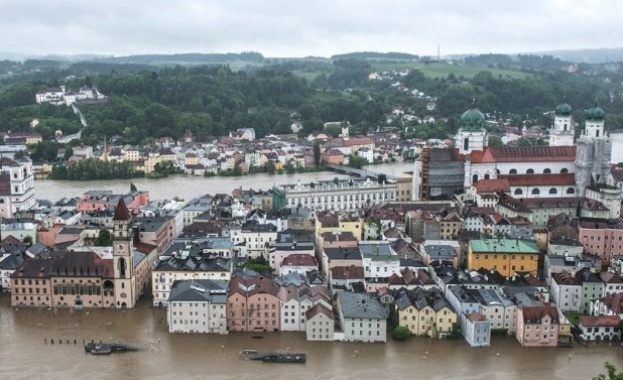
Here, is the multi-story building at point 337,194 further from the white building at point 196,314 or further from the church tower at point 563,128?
the white building at point 196,314

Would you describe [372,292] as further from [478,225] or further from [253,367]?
[478,225]

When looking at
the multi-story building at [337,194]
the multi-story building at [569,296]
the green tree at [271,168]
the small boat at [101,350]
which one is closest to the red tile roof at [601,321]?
the multi-story building at [569,296]

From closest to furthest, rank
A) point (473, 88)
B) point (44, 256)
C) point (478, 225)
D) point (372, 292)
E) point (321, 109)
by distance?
point (372, 292) → point (44, 256) → point (478, 225) → point (321, 109) → point (473, 88)

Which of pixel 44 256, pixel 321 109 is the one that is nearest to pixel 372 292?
pixel 44 256

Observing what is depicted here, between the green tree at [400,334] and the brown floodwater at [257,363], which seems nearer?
the brown floodwater at [257,363]

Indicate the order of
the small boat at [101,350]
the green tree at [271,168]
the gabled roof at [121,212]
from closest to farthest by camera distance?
1. the small boat at [101,350]
2. the gabled roof at [121,212]
3. the green tree at [271,168]

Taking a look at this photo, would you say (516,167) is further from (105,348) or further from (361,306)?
(105,348)

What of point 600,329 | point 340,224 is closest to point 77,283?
point 340,224
